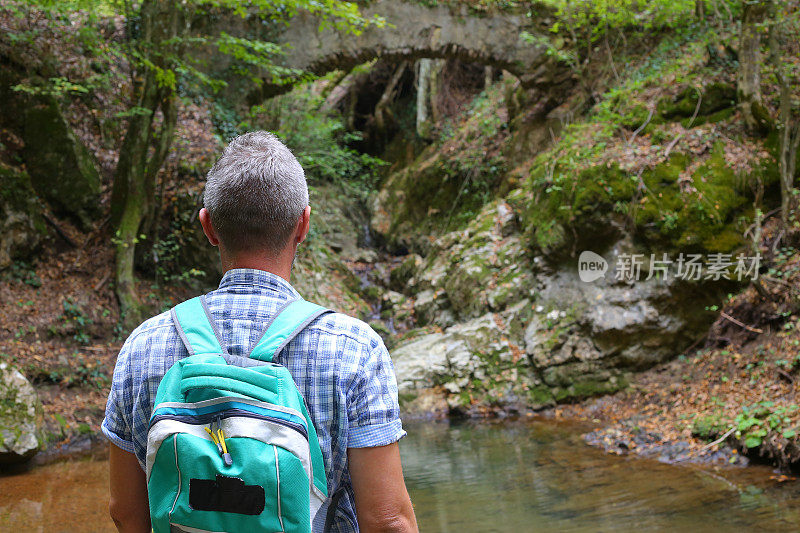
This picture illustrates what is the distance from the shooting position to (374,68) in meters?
17.1

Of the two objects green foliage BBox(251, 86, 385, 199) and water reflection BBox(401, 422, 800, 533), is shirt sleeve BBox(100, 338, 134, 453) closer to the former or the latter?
water reflection BBox(401, 422, 800, 533)

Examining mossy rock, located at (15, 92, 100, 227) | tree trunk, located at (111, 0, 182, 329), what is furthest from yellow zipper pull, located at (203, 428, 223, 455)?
→ mossy rock, located at (15, 92, 100, 227)

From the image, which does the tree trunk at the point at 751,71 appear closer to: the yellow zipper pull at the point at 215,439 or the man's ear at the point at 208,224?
the man's ear at the point at 208,224

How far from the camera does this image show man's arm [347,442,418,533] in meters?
1.24

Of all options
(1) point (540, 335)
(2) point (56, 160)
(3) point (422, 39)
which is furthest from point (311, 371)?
(3) point (422, 39)

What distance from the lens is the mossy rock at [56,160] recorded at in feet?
29.2

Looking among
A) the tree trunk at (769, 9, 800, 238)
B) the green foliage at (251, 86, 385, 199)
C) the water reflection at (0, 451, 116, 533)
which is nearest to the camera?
the water reflection at (0, 451, 116, 533)

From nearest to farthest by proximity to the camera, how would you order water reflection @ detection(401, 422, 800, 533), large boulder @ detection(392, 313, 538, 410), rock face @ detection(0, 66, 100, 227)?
water reflection @ detection(401, 422, 800, 533) < large boulder @ detection(392, 313, 538, 410) < rock face @ detection(0, 66, 100, 227)

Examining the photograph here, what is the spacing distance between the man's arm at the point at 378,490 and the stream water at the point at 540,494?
337cm

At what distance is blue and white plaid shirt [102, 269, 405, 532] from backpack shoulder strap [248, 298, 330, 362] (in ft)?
0.06

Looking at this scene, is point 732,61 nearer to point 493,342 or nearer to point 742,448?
point 493,342

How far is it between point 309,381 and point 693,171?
8021mm

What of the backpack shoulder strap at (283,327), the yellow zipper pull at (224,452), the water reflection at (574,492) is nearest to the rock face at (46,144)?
the water reflection at (574,492)

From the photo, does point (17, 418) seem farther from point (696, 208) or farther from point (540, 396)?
point (696, 208)
